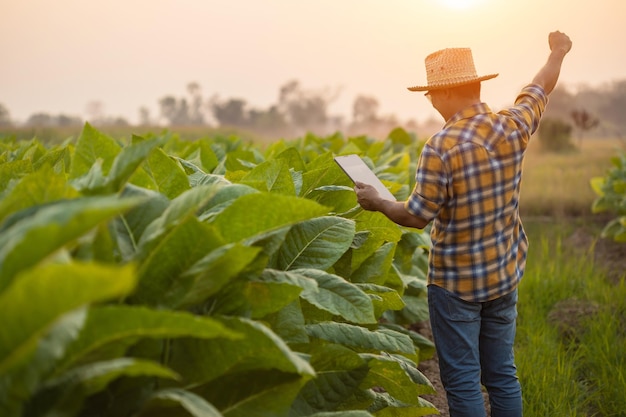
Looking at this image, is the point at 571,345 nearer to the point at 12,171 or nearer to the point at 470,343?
the point at 470,343

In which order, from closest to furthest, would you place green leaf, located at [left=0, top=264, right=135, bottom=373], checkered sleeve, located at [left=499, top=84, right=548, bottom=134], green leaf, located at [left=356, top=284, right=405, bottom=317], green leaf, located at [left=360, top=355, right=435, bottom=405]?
green leaf, located at [left=0, top=264, right=135, bottom=373]
green leaf, located at [left=360, top=355, right=435, bottom=405]
green leaf, located at [left=356, top=284, right=405, bottom=317]
checkered sleeve, located at [left=499, top=84, right=548, bottom=134]

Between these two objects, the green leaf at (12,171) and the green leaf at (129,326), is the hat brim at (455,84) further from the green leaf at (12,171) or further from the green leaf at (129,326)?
the green leaf at (129,326)

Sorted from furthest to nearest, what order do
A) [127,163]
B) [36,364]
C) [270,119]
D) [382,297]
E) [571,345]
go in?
[270,119]
[571,345]
[382,297]
[127,163]
[36,364]

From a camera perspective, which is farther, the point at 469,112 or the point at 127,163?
the point at 469,112

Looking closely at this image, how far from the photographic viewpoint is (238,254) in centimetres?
177

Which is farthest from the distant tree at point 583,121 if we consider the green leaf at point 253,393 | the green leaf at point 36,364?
the green leaf at point 36,364

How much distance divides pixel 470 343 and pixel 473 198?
67cm

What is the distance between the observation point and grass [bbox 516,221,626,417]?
4.60 metres

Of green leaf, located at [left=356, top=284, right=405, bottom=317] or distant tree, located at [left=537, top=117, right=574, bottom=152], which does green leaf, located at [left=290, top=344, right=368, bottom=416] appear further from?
distant tree, located at [left=537, top=117, right=574, bottom=152]

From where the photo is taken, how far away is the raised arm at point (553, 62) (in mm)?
3752

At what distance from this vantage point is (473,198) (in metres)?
3.12

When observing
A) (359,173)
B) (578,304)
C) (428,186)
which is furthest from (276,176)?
(578,304)

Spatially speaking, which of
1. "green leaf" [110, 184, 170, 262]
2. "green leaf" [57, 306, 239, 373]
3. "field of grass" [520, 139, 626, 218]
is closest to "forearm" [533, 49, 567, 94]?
"green leaf" [110, 184, 170, 262]

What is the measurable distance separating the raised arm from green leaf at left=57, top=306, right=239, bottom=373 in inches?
109
